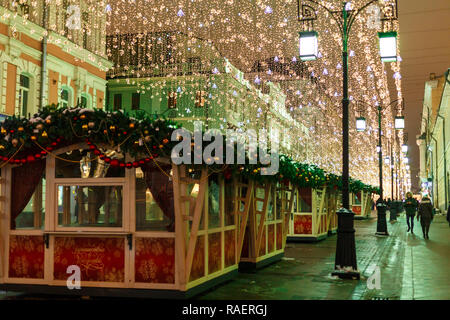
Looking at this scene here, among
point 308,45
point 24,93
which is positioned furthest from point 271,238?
point 24,93

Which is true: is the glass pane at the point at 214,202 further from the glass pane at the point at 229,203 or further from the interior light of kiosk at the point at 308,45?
the interior light of kiosk at the point at 308,45

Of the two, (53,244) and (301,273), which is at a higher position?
(53,244)

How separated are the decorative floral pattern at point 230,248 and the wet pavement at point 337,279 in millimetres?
395

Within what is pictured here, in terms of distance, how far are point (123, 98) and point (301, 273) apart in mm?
40259

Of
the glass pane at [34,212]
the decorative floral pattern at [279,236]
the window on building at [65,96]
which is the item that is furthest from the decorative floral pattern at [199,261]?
the window on building at [65,96]

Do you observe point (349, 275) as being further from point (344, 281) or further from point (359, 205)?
point (359, 205)

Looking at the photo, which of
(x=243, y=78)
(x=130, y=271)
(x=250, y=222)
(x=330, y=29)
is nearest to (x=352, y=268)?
(x=250, y=222)

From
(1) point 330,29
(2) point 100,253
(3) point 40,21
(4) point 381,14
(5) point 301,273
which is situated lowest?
(5) point 301,273

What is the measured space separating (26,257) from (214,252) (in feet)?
10.9

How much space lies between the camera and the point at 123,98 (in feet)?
166

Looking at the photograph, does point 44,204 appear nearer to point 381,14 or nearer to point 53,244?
point 53,244

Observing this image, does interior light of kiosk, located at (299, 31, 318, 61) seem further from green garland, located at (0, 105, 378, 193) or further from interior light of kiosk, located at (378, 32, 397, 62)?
green garland, located at (0, 105, 378, 193)

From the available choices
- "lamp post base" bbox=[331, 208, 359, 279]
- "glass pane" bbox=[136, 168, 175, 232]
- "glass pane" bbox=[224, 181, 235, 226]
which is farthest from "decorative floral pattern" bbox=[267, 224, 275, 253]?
"glass pane" bbox=[136, 168, 175, 232]

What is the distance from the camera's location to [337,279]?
11.5 m
